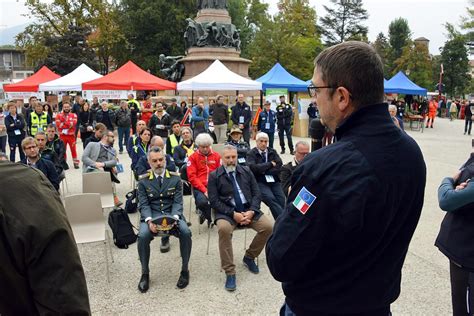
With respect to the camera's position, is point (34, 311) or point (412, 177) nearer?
point (34, 311)

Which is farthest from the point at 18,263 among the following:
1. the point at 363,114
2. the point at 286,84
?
the point at 286,84

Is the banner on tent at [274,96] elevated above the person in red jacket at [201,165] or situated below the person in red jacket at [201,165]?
above

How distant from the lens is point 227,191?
5023 millimetres

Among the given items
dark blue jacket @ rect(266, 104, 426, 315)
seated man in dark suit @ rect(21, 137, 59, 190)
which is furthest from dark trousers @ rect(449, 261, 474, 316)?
seated man in dark suit @ rect(21, 137, 59, 190)

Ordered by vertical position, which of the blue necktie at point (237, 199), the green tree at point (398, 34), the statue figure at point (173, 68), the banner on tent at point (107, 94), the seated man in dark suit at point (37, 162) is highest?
the green tree at point (398, 34)

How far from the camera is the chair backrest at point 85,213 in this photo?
486 cm

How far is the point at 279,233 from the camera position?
144 cm

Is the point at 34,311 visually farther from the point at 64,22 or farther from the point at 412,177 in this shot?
the point at 64,22

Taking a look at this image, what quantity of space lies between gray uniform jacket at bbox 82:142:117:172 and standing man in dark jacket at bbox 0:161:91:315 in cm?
623

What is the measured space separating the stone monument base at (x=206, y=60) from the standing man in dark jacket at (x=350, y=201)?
2046 centimetres

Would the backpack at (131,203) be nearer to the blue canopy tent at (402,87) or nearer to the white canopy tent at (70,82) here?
the white canopy tent at (70,82)

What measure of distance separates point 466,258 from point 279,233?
72.9 inches

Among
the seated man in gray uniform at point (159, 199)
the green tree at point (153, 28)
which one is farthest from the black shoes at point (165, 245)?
the green tree at point (153, 28)

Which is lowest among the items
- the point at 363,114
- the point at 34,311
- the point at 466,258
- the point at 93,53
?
the point at 466,258
